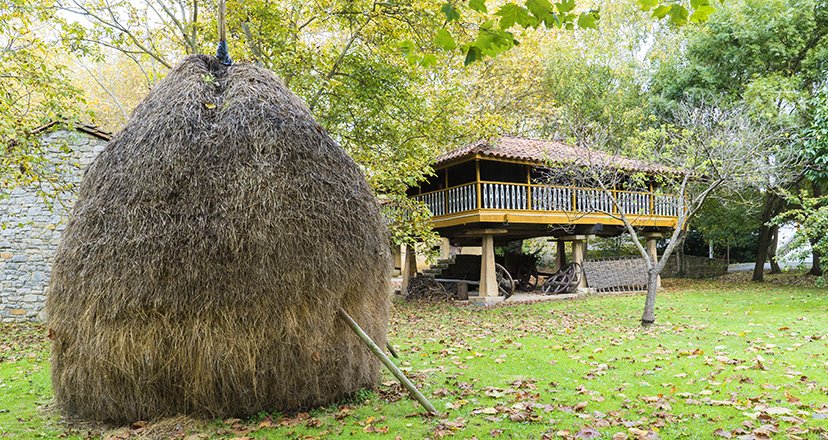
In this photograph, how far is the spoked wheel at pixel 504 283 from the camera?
1612cm

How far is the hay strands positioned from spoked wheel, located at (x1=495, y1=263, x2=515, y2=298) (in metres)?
11.1

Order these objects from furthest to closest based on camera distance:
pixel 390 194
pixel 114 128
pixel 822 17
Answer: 1. pixel 114 128
2. pixel 822 17
3. pixel 390 194

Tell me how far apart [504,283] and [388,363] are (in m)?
11.6

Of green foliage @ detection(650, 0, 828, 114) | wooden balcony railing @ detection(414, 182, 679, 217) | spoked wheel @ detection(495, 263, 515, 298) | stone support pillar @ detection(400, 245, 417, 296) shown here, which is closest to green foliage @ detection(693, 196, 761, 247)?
green foliage @ detection(650, 0, 828, 114)

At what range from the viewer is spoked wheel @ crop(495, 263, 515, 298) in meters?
16.1

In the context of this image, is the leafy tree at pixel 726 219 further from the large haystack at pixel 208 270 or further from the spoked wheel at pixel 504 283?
the large haystack at pixel 208 270

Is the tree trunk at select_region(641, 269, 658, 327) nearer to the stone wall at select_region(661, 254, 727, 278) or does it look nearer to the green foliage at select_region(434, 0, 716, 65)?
the green foliage at select_region(434, 0, 716, 65)

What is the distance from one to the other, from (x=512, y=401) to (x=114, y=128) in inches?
1115

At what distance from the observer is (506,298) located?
→ 1603 cm

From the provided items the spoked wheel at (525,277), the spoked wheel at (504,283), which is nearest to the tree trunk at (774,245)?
the spoked wheel at (525,277)

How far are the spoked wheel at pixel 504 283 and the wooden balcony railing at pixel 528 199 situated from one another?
6.63 ft

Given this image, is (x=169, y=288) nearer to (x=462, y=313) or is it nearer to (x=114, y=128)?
(x=462, y=313)

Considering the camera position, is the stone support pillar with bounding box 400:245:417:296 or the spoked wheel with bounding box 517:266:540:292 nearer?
the stone support pillar with bounding box 400:245:417:296

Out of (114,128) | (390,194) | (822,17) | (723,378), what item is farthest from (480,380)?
(114,128)
